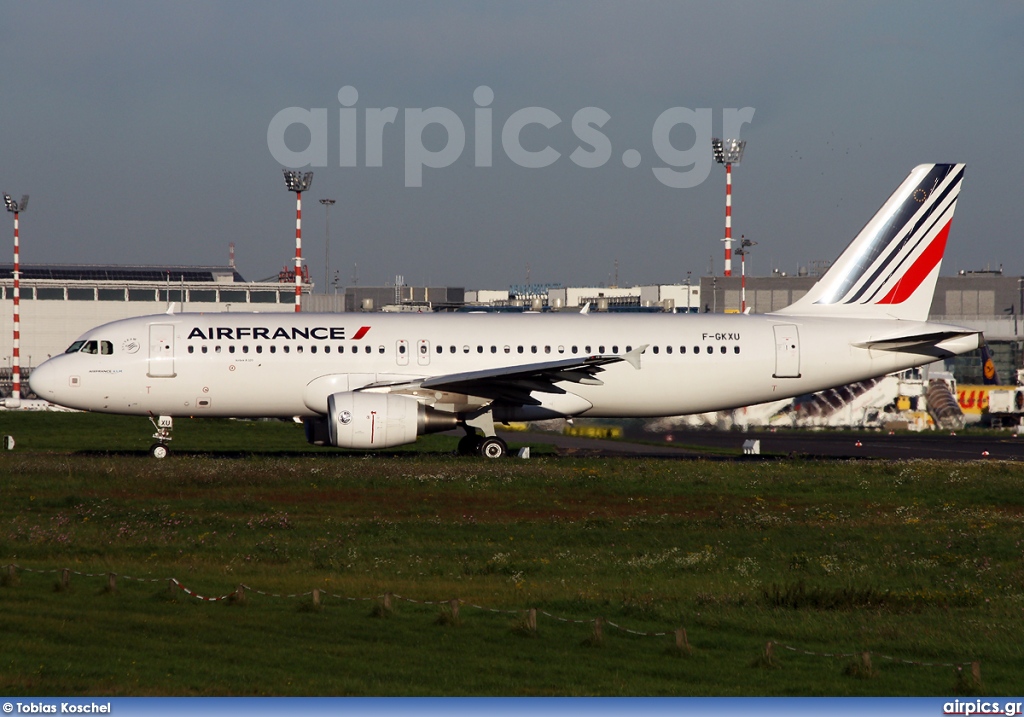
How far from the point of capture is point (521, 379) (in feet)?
118

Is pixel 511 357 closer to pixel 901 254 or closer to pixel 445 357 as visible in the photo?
pixel 445 357

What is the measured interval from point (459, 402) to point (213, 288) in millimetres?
78993

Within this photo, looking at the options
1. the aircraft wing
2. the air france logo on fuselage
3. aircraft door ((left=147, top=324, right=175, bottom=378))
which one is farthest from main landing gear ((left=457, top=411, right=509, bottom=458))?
aircraft door ((left=147, top=324, right=175, bottom=378))

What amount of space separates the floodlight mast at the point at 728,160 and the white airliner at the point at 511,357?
18.3m

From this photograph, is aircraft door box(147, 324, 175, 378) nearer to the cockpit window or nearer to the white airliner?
the white airliner

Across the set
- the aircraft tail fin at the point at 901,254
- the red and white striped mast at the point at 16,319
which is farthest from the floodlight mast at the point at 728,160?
the red and white striped mast at the point at 16,319

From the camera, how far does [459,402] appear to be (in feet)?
120

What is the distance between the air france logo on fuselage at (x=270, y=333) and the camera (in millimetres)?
36594

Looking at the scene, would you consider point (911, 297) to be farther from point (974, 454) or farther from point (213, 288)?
point (213, 288)

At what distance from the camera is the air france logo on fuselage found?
120 ft

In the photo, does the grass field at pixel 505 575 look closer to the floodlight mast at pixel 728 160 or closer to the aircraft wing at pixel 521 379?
the aircraft wing at pixel 521 379

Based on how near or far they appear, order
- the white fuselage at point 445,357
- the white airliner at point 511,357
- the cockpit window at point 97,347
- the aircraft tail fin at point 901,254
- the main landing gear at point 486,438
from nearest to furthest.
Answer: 1. the white airliner at point 511,357
2. the white fuselage at point 445,357
3. the cockpit window at point 97,347
4. the main landing gear at point 486,438
5. the aircraft tail fin at point 901,254

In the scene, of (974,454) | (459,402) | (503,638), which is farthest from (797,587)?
(974,454)

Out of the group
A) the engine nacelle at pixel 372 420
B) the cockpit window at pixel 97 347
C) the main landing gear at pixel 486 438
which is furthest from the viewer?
the main landing gear at pixel 486 438
